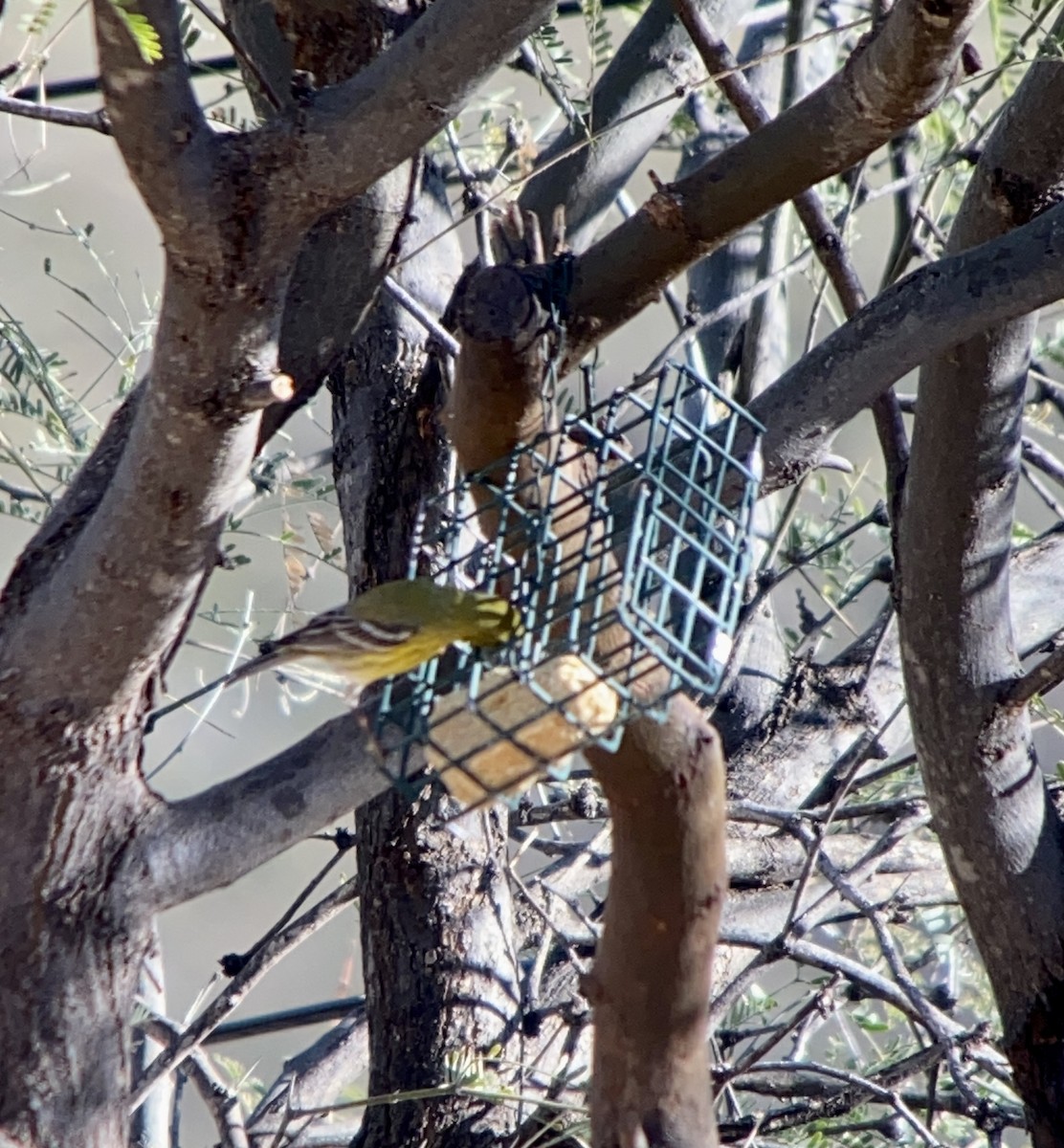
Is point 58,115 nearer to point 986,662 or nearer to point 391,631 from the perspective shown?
point 391,631

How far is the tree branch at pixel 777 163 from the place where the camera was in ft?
5.93

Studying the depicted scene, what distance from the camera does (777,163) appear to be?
2027 mm

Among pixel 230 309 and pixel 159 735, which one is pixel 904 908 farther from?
pixel 159 735

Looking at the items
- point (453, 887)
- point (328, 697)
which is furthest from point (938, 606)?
point (328, 697)

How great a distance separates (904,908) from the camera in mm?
3375

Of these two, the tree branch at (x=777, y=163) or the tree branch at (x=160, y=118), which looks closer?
the tree branch at (x=160, y=118)

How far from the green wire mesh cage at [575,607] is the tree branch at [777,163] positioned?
0.15m

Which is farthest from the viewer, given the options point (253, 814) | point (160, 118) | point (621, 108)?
point (621, 108)

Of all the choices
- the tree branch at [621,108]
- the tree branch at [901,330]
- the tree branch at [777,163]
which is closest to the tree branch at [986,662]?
the tree branch at [901,330]

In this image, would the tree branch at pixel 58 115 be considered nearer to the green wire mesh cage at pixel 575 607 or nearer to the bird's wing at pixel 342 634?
the green wire mesh cage at pixel 575 607

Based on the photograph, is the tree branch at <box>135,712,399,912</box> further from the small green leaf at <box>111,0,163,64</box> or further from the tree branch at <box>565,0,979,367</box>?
the small green leaf at <box>111,0,163,64</box>

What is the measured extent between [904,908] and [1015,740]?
0.97 meters

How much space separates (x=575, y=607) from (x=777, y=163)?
0.67 metres

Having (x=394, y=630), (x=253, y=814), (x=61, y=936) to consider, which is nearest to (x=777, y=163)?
(x=394, y=630)
